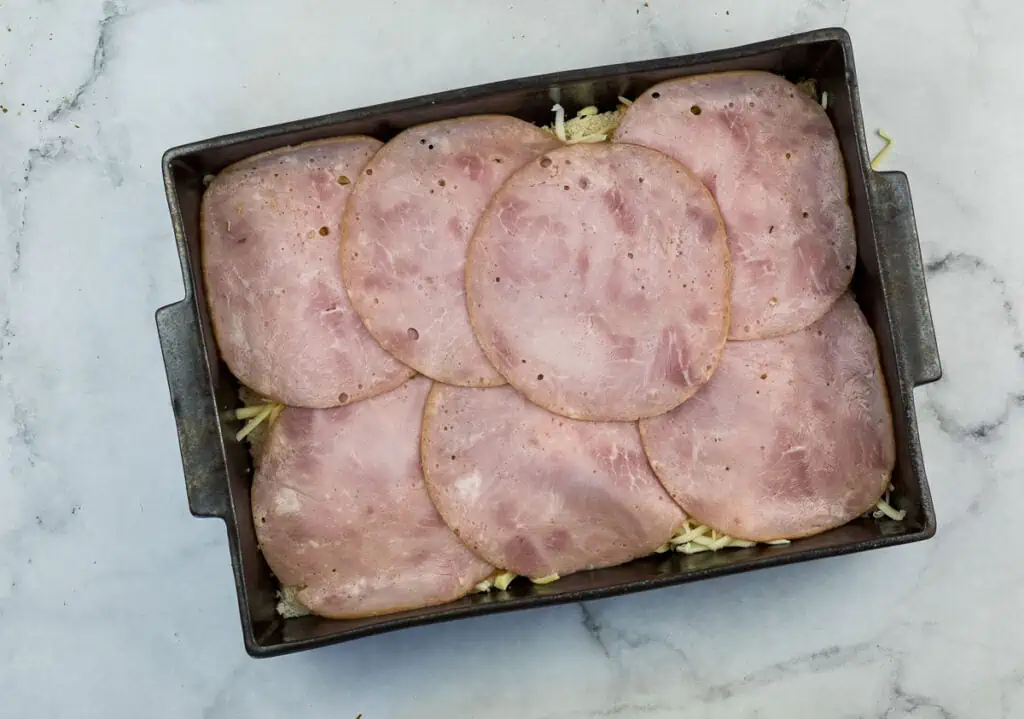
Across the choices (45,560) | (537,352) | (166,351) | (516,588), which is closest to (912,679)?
(516,588)

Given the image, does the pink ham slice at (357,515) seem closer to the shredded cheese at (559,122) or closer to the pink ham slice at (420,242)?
the pink ham slice at (420,242)

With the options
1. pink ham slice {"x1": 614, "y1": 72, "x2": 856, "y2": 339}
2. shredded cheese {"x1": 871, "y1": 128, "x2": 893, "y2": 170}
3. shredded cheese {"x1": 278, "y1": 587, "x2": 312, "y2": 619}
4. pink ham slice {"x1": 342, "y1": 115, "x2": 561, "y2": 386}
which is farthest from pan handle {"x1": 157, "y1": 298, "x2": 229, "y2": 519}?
shredded cheese {"x1": 871, "y1": 128, "x2": 893, "y2": 170}

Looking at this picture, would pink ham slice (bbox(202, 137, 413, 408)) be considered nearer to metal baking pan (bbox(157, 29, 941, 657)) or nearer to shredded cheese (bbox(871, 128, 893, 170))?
metal baking pan (bbox(157, 29, 941, 657))

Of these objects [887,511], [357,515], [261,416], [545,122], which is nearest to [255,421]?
[261,416]

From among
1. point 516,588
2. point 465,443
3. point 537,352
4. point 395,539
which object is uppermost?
point 537,352

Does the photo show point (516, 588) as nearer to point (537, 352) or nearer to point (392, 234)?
point (537, 352)

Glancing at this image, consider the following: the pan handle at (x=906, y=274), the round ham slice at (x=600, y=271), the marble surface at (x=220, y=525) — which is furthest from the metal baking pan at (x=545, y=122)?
the marble surface at (x=220, y=525)
